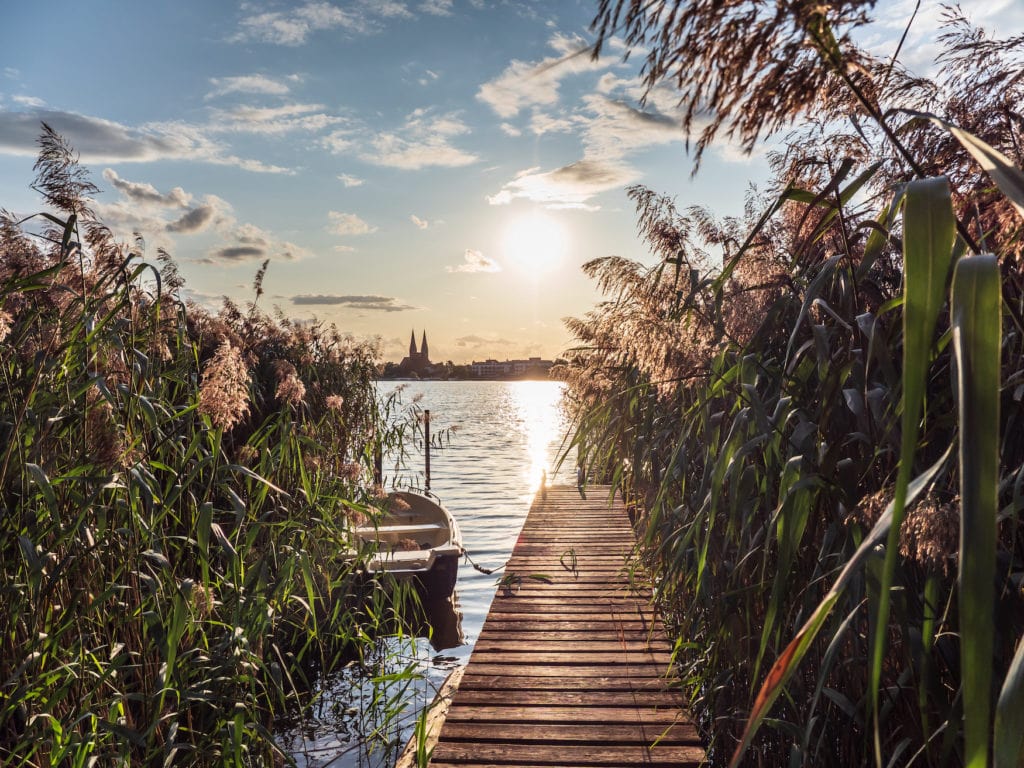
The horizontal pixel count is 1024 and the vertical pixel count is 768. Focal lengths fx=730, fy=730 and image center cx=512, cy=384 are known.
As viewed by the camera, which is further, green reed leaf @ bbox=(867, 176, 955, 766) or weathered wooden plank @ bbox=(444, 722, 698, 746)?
weathered wooden plank @ bbox=(444, 722, 698, 746)

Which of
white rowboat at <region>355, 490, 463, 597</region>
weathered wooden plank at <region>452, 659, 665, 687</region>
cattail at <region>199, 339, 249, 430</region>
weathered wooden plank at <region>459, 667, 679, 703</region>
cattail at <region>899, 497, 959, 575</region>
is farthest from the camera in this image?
white rowboat at <region>355, 490, 463, 597</region>

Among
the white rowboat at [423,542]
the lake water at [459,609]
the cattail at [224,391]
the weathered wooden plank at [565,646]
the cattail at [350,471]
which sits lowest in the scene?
the lake water at [459,609]

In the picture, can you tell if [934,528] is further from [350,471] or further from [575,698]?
[350,471]

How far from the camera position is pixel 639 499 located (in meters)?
6.00

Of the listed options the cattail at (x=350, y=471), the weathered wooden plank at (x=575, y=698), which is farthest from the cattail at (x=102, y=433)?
the cattail at (x=350, y=471)

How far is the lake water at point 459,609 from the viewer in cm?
475

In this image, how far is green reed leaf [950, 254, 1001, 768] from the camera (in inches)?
21.4

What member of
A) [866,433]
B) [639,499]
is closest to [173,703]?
[866,433]

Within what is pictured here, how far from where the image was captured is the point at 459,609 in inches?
369

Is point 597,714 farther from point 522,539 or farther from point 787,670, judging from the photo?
point 522,539

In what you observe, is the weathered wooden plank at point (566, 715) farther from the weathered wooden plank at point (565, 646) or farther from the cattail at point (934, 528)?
the cattail at point (934, 528)

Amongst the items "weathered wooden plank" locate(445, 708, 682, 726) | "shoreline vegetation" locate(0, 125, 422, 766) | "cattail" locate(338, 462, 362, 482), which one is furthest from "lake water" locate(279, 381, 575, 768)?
"cattail" locate(338, 462, 362, 482)

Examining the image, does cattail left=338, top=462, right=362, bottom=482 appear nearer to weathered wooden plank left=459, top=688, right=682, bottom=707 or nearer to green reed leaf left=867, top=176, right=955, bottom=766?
weathered wooden plank left=459, top=688, right=682, bottom=707

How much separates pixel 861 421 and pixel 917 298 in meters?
1.39
